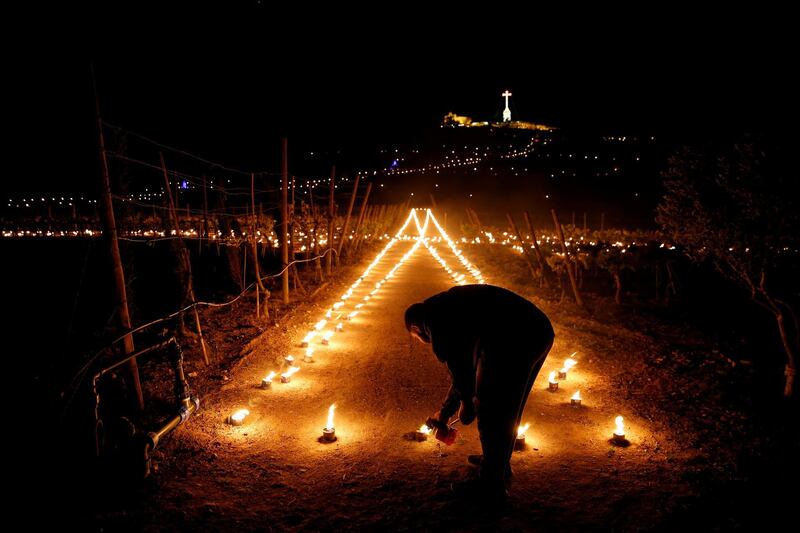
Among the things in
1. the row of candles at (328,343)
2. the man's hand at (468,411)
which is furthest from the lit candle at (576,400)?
the man's hand at (468,411)

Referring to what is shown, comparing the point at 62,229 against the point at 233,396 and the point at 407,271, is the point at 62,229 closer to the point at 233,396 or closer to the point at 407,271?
the point at 407,271

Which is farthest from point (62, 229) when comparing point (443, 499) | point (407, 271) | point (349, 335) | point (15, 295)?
point (443, 499)

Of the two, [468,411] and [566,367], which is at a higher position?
[468,411]

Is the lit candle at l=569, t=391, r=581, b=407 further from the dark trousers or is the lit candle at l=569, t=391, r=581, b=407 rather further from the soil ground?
the dark trousers

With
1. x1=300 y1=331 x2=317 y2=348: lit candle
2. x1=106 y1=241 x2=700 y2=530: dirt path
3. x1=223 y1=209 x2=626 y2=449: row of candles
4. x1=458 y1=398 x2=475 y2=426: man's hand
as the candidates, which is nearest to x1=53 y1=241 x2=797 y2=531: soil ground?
x1=106 y1=241 x2=700 y2=530: dirt path

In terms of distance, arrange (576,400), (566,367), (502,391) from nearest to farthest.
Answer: (502,391) → (576,400) → (566,367)

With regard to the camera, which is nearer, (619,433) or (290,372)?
(619,433)

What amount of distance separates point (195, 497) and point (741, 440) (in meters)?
5.32

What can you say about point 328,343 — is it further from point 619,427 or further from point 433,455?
point 619,427

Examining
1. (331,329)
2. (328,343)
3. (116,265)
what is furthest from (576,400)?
(116,265)

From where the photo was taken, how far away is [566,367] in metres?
7.20

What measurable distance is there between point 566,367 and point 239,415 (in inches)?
188

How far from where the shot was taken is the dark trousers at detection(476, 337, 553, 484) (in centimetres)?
345

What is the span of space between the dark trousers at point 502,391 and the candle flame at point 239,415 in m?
2.97
